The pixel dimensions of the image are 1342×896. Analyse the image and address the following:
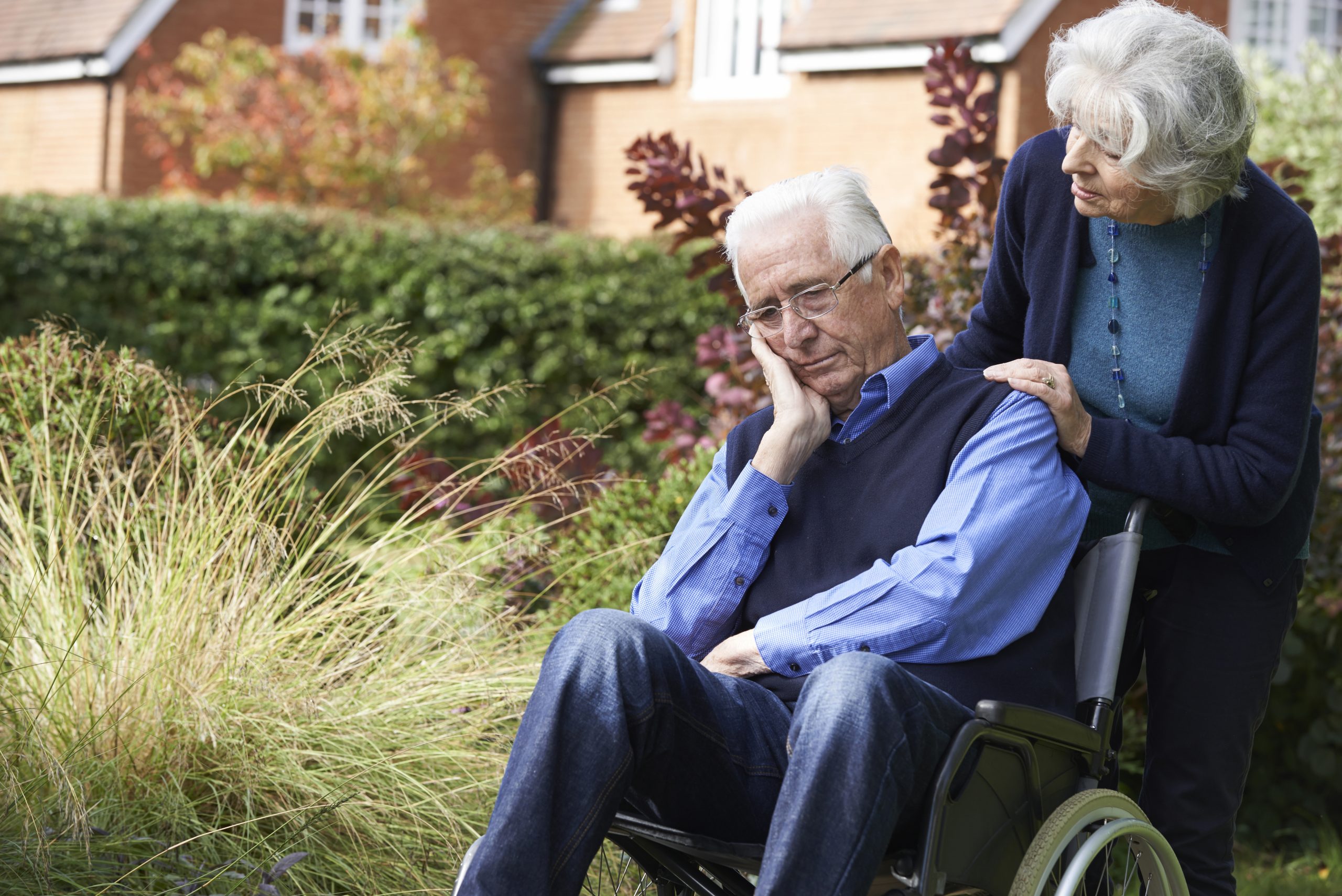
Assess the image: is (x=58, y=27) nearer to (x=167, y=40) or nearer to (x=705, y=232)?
(x=167, y=40)

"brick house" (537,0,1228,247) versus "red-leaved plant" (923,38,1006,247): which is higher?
"brick house" (537,0,1228,247)

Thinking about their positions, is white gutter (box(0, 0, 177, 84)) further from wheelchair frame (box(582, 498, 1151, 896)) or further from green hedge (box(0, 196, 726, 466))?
wheelchair frame (box(582, 498, 1151, 896))

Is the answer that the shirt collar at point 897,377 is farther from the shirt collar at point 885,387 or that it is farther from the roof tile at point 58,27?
the roof tile at point 58,27

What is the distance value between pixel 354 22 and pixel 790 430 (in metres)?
16.0

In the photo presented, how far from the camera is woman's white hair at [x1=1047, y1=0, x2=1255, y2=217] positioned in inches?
103

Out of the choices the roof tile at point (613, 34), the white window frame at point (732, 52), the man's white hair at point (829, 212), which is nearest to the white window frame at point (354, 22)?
the roof tile at point (613, 34)

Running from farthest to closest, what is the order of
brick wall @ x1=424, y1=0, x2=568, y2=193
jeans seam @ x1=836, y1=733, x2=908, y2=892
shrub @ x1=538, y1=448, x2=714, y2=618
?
1. brick wall @ x1=424, y1=0, x2=568, y2=193
2. shrub @ x1=538, y1=448, x2=714, y2=618
3. jeans seam @ x1=836, y1=733, x2=908, y2=892

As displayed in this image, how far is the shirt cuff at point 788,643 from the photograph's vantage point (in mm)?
2711

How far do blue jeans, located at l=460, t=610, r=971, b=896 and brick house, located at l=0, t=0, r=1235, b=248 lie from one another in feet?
37.6

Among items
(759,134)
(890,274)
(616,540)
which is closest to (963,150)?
(616,540)

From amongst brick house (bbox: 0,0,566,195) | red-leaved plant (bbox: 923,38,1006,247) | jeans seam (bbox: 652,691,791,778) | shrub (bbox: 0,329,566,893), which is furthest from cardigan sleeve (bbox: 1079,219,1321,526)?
brick house (bbox: 0,0,566,195)

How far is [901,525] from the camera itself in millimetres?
2771

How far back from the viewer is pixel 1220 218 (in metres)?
2.82

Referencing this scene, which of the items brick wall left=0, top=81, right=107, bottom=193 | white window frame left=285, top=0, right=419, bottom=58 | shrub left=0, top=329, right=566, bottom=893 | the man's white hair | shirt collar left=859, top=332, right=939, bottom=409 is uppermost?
white window frame left=285, top=0, right=419, bottom=58
